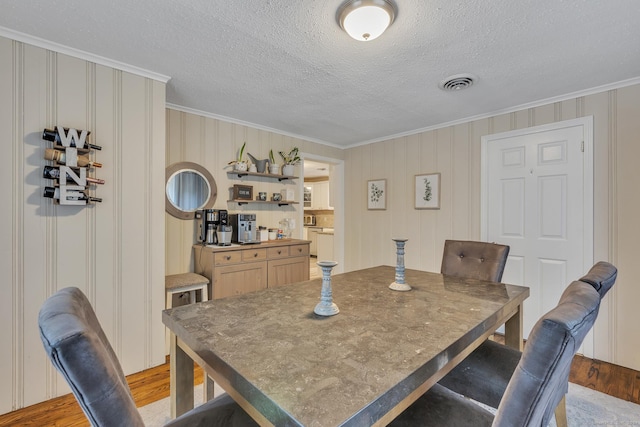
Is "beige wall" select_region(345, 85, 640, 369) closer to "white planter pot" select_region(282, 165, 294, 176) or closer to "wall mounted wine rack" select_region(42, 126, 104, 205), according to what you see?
"white planter pot" select_region(282, 165, 294, 176)

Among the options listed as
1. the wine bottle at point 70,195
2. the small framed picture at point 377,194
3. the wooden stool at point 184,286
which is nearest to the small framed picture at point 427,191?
the small framed picture at point 377,194

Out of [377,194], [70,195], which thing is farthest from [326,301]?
[377,194]

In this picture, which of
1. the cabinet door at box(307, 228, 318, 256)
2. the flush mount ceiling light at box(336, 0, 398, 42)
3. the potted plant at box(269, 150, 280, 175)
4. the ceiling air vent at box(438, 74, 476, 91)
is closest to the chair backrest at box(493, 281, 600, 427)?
the flush mount ceiling light at box(336, 0, 398, 42)

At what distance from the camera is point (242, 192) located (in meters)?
3.33

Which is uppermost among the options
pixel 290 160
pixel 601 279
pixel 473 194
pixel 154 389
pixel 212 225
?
pixel 290 160

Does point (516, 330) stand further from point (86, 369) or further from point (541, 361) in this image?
point (86, 369)

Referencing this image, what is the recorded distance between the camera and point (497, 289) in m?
1.57

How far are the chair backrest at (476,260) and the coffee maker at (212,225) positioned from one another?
2089 mm

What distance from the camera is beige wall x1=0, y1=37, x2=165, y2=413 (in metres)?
1.80

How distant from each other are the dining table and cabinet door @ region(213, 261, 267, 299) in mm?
1450

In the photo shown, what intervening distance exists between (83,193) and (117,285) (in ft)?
2.28

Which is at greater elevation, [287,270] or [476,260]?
[476,260]

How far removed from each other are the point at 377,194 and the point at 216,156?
218cm

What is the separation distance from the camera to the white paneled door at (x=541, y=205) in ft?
8.43
